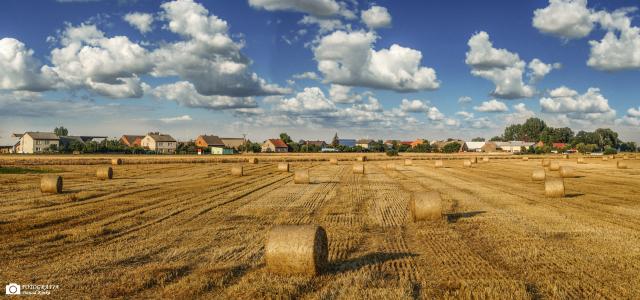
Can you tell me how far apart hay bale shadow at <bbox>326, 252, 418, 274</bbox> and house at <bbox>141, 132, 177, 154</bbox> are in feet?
449

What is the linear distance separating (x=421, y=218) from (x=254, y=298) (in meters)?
8.43

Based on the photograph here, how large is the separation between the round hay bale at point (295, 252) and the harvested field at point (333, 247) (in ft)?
0.72

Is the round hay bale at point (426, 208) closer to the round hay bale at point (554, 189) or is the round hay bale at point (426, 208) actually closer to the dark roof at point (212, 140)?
the round hay bale at point (554, 189)

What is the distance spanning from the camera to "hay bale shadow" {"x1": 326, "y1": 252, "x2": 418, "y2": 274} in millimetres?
9836

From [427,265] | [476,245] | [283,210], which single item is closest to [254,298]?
[427,265]

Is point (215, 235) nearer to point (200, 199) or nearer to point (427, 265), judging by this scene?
point (427, 265)

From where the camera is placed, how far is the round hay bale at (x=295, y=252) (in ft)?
30.1

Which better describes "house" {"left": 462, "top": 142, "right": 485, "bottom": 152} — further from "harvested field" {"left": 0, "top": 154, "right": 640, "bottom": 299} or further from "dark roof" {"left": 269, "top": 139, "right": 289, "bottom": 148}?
A: "harvested field" {"left": 0, "top": 154, "right": 640, "bottom": 299}

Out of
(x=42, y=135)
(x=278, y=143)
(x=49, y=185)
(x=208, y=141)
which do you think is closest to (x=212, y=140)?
(x=208, y=141)

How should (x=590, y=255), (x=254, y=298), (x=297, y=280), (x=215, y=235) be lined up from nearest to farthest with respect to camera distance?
(x=254, y=298) < (x=297, y=280) < (x=590, y=255) < (x=215, y=235)

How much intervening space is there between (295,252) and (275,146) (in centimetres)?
14566

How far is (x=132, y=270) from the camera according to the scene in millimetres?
9703

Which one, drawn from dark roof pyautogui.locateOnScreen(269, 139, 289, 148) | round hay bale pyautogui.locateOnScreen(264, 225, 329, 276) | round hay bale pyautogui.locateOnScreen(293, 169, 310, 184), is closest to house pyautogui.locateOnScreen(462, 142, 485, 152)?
dark roof pyautogui.locateOnScreen(269, 139, 289, 148)

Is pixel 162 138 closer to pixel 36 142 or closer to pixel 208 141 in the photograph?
pixel 208 141
